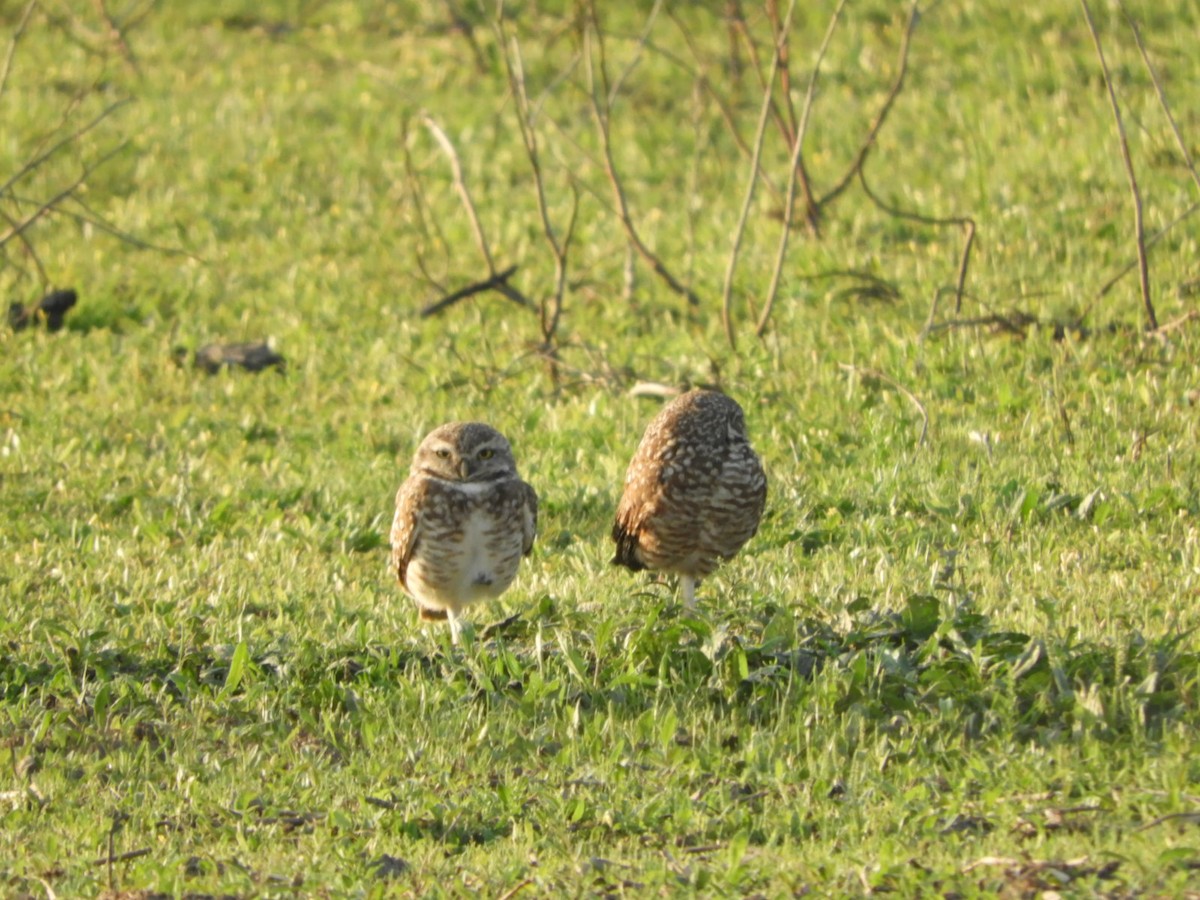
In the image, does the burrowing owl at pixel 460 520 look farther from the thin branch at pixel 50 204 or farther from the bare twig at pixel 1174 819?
the thin branch at pixel 50 204

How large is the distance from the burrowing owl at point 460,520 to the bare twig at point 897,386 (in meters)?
2.78

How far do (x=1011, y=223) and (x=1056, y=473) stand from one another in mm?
4381

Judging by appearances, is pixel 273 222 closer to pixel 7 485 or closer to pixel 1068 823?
pixel 7 485

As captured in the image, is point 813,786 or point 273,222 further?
point 273,222

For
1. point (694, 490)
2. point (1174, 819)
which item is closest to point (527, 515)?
point (694, 490)

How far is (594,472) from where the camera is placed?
9703mm

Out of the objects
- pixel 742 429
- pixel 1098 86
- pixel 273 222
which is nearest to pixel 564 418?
pixel 742 429

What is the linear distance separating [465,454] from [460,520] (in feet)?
0.95

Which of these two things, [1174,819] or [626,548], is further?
[626,548]

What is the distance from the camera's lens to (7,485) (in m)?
9.76

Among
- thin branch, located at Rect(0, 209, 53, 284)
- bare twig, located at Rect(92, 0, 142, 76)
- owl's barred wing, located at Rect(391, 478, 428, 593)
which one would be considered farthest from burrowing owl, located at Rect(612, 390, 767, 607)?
bare twig, located at Rect(92, 0, 142, 76)

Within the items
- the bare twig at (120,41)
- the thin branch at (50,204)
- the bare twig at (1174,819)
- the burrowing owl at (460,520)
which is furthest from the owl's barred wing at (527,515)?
the bare twig at (120,41)

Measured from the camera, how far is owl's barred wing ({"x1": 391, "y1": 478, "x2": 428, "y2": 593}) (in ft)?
24.6

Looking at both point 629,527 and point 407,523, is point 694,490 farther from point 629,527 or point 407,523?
point 407,523
